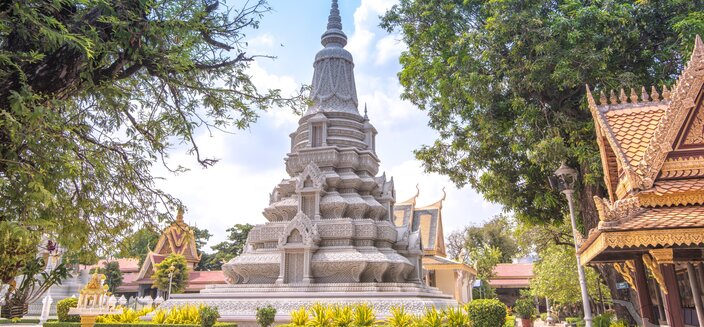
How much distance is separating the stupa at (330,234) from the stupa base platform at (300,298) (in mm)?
31

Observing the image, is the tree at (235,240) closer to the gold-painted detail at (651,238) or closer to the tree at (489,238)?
the tree at (489,238)

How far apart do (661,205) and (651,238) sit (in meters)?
0.94

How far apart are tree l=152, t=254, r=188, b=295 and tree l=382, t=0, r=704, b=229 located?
2385cm

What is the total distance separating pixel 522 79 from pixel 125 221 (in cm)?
1009

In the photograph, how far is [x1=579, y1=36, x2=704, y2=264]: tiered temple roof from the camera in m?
5.46

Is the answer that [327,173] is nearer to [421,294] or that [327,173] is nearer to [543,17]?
[421,294]

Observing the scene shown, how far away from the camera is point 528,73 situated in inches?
476

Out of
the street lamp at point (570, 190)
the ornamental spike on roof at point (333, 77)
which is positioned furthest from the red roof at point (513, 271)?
the street lamp at point (570, 190)

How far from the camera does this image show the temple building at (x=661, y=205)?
554 cm

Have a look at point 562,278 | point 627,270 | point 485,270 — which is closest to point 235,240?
point 485,270

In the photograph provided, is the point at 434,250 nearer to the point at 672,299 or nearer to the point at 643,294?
the point at 643,294

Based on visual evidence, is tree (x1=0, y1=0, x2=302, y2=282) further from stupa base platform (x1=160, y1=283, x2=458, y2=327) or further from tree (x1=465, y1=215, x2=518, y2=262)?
tree (x1=465, y1=215, x2=518, y2=262)

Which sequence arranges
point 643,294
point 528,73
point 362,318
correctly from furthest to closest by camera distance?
point 528,73 < point 362,318 < point 643,294

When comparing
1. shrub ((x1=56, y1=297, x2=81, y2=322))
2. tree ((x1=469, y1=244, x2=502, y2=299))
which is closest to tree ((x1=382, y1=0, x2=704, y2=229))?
shrub ((x1=56, y1=297, x2=81, y2=322))
